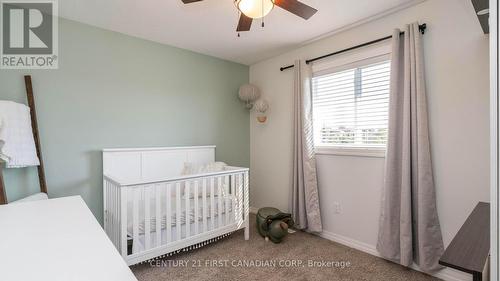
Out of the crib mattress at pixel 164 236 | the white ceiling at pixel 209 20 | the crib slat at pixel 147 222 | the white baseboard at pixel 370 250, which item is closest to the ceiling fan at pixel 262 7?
the white ceiling at pixel 209 20

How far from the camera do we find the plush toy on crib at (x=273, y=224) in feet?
8.23

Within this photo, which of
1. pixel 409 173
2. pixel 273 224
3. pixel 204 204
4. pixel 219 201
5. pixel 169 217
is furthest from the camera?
pixel 273 224

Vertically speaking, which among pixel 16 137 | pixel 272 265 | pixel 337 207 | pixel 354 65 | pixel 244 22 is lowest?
pixel 272 265

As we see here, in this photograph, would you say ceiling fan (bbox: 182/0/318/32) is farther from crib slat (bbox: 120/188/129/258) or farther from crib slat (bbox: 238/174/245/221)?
crib slat (bbox: 238/174/245/221)

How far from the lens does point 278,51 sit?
3.11 m

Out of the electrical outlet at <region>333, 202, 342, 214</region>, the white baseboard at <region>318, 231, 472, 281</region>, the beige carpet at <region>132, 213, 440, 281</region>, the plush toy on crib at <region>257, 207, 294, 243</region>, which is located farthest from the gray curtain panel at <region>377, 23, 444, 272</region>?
the plush toy on crib at <region>257, 207, 294, 243</region>

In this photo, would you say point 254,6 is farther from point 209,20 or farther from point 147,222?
point 147,222

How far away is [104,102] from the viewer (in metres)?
2.45

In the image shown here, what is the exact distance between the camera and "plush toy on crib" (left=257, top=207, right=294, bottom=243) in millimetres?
2510

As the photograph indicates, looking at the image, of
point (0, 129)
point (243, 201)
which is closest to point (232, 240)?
point (243, 201)

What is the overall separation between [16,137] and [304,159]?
2562 mm

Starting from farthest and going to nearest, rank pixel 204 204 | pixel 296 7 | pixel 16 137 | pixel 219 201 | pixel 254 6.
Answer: pixel 219 201, pixel 204 204, pixel 16 137, pixel 296 7, pixel 254 6

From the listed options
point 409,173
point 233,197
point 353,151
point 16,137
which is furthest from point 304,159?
point 16,137

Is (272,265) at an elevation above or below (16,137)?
below
